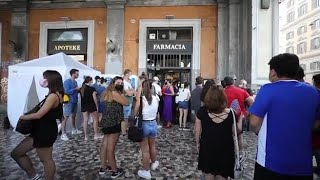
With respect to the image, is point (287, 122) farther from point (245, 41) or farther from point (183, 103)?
point (245, 41)

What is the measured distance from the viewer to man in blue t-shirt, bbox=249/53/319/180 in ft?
8.00

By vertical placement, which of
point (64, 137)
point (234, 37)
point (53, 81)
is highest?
point (234, 37)

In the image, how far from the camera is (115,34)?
15.3 m

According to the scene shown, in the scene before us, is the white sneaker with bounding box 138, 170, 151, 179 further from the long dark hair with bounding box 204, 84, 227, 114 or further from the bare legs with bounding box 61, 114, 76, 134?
the bare legs with bounding box 61, 114, 76, 134

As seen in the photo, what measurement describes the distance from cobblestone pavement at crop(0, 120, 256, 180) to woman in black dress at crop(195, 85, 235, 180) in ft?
6.14

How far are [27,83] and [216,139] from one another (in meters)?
6.85

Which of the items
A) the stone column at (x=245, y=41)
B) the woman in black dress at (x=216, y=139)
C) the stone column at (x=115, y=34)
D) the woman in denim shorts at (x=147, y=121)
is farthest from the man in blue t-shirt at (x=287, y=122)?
the stone column at (x=115, y=34)

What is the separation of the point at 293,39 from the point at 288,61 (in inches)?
2466

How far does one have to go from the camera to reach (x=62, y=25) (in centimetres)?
1598

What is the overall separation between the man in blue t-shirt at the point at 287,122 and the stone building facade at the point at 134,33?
11.6 m

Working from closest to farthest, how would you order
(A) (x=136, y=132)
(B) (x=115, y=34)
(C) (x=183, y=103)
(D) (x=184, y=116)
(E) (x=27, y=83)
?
(A) (x=136, y=132), (E) (x=27, y=83), (D) (x=184, y=116), (C) (x=183, y=103), (B) (x=115, y=34)

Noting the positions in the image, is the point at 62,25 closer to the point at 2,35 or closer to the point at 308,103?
the point at 2,35

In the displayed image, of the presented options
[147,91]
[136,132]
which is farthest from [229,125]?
[147,91]

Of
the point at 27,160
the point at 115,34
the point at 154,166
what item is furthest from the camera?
the point at 115,34
